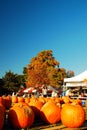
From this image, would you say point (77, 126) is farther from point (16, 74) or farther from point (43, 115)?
point (16, 74)

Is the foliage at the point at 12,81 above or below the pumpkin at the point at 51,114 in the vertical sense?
above

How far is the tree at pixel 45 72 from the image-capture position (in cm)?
6028

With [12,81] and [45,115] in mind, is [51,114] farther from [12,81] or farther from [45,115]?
[12,81]

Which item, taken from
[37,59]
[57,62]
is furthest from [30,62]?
[57,62]

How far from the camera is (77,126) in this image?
26.8 feet

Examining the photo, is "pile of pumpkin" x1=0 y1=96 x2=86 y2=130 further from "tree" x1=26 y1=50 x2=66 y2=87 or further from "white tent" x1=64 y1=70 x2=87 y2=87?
"tree" x1=26 y1=50 x2=66 y2=87

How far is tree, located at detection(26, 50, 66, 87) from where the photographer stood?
198 feet

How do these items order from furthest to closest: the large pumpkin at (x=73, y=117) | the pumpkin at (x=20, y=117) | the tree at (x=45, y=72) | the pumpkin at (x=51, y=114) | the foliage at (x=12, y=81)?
the foliage at (x=12, y=81) < the tree at (x=45, y=72) < the pumpkin at (x=51, y=114) < the large pumpkin at (x=73, y=117) < the pumpkin at (x=20, y=117)

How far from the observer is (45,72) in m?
60.8

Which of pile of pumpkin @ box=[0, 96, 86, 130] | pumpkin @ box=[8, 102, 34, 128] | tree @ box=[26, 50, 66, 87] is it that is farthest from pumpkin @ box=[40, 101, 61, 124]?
tree @ box=[26, 50, 66, 87]

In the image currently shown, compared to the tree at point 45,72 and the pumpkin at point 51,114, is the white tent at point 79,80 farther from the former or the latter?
the tree at point 45,72

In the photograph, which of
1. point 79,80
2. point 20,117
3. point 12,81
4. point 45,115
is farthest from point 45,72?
point 20,117

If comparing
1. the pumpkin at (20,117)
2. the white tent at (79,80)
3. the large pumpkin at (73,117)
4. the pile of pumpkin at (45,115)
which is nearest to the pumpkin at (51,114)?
the pile of pumpkin at (45,115)

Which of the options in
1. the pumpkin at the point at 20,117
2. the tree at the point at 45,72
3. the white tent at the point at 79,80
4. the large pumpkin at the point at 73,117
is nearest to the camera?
the pumpkin at the point at 20,117
